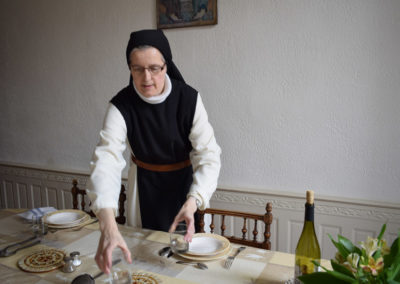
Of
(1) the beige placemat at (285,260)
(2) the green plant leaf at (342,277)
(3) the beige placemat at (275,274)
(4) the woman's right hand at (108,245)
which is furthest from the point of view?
(1) the beige placemat at (285,260)

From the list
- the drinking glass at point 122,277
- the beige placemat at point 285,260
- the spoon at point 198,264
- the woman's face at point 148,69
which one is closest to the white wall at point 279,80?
the woman's face at point 148,69

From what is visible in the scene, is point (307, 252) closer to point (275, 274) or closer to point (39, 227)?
point (275, 274)

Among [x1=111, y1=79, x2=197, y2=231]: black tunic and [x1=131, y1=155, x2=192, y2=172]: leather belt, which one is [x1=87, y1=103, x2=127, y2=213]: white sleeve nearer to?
[x1=111, y1=79, x2=197, y2=231]: black tunic

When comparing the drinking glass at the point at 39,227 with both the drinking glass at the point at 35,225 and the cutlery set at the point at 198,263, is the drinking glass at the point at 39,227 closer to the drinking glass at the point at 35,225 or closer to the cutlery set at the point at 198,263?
the drinking glass at the point at 35,225

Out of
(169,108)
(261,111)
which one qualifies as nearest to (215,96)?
(261,111)

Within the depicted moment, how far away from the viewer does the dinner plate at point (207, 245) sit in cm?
127

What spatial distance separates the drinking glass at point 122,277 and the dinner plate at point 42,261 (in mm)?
307

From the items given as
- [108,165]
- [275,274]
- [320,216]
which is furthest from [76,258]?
[320,216]

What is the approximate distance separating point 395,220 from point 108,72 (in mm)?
2593

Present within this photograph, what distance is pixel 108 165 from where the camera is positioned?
1.44m

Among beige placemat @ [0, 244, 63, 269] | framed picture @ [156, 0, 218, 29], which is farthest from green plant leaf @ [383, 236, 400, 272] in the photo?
framed picture @ [156, 0, 218, 29]

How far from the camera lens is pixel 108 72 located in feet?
9.73

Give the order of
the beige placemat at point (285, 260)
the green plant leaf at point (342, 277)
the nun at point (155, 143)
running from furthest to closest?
the nun at point (155, 143), the beige placemat at point (285, 260), the green plant leaf at point (342, 277)

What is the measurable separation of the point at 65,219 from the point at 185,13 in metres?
1.78
